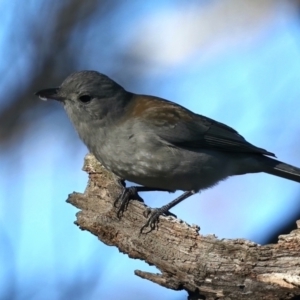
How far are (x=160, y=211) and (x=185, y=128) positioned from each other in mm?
968

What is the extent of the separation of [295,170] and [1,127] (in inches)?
143

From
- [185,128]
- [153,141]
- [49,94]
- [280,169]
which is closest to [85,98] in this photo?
[49,94]

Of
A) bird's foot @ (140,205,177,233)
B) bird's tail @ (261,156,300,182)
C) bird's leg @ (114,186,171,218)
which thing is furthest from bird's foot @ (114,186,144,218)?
bird's tail @ (261,156,300,182)

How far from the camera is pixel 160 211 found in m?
5.32

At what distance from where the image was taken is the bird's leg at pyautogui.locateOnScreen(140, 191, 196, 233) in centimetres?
509

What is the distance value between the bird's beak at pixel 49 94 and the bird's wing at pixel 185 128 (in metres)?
0.64

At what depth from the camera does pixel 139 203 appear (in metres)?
5.57

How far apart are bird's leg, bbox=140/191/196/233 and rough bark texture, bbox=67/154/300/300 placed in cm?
5

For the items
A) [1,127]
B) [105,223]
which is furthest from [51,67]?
[105,223]

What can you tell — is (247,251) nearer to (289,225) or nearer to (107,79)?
(289,225)

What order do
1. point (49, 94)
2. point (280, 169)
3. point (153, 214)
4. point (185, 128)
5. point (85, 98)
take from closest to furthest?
1. point (153, 214)
2. point (49, 94)
3. point (85, 98)
4. point (185, 128)
5. point (280, 169)

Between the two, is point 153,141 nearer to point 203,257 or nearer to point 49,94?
point 49,94

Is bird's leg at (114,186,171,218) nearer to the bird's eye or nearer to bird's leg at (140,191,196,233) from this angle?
bird's leg at (140,191,196,233)

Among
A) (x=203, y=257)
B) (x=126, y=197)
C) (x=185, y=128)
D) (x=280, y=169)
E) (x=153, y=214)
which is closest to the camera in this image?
(x=203, y=257)
